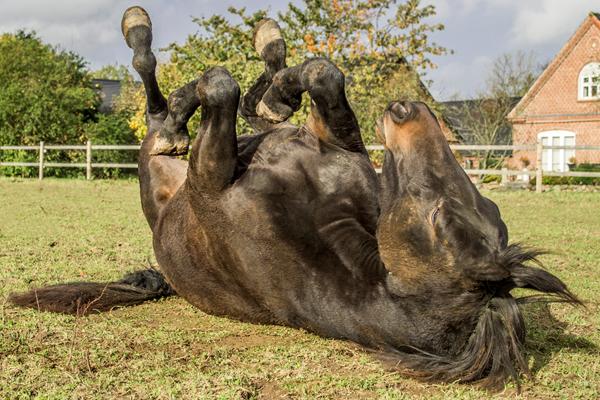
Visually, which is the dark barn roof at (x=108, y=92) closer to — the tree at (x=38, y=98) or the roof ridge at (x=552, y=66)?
the tree at (x=38, y=98)

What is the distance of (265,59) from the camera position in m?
5.75

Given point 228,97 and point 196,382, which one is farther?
point 228,97

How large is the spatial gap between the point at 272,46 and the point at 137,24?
3.97 feet

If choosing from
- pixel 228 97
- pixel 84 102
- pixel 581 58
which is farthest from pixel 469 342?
pixel 581 58

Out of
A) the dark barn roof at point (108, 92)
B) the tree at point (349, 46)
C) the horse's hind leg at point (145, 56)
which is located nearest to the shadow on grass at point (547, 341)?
the horse's hind leg at point (145, 56)

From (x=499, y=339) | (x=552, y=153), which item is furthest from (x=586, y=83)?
(x=499, y=339)

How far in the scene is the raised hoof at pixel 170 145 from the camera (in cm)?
495

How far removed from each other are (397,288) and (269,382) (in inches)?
28.8

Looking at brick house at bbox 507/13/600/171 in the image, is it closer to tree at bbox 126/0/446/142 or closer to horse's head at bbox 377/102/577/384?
tree at bbox 126/0/446/142

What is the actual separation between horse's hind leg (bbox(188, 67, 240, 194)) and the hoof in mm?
2133

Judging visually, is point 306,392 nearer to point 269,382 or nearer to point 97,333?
point 269,382

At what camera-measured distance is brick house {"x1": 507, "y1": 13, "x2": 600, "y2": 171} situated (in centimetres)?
3631

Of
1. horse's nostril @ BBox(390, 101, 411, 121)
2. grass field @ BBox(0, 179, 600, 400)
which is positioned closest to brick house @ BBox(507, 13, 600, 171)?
grass field @ BBox(0, 179, 600, 400)

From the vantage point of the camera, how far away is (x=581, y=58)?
37.0 meters
